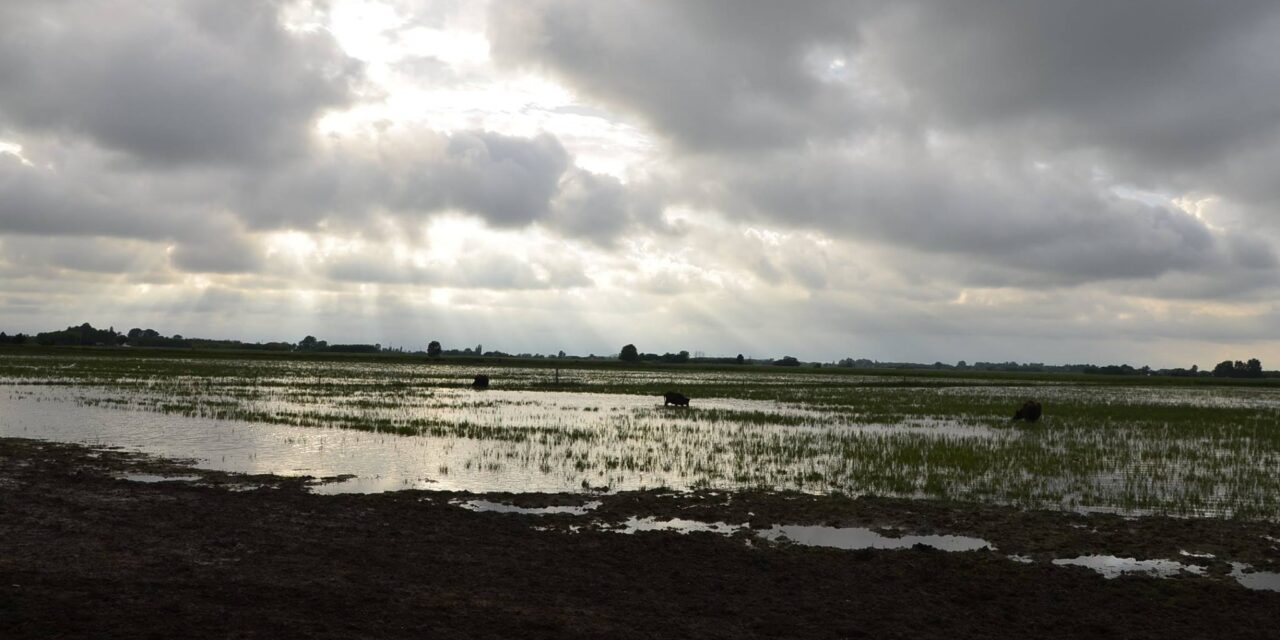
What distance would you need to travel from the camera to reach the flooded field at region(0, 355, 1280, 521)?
53.8 ft

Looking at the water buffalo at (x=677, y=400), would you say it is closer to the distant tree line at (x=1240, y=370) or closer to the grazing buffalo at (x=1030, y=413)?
the grazing buffalo at (x=1030, y=413)

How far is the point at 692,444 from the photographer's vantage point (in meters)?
23.3

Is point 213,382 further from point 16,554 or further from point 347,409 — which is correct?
point 16,554

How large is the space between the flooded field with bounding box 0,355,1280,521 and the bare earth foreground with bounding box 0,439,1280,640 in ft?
9.22

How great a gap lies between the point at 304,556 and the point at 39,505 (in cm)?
587

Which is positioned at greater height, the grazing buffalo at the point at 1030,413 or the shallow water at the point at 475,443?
the grazing buffalo at the point at 1030,413

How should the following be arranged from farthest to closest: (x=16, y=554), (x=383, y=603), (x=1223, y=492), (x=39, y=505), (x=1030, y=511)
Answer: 1. (x=1223, y=492)
2. (x=1030, y=511)
3. (x=39, y=505)
4. (x=16, y=554)
5. (x=383, y=603)

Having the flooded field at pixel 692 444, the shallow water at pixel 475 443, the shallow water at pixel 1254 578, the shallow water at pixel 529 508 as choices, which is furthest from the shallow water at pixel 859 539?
the shallow water at pixel 475 443

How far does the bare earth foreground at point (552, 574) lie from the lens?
7.42m

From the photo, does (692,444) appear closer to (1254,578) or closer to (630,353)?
(1254,578)

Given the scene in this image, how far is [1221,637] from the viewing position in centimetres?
757

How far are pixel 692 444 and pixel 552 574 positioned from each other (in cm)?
1439

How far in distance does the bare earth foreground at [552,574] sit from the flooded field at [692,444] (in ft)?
9.22

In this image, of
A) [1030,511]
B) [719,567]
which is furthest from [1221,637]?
[1030,511]
